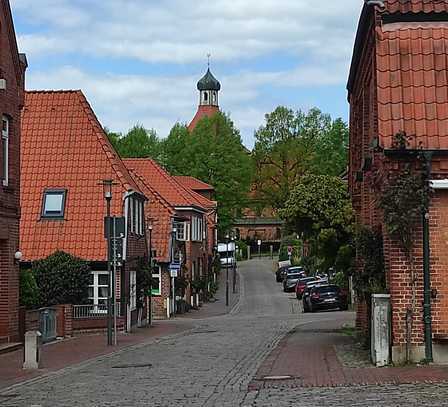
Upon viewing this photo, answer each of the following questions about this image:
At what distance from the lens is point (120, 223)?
95.3ft

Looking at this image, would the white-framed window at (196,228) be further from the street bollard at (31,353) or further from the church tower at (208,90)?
the church tower at (208,90)

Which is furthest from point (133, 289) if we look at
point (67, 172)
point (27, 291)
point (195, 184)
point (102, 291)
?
point (195, 184)

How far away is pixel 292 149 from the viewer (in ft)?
322

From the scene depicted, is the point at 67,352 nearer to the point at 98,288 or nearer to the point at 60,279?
the point at 60,279

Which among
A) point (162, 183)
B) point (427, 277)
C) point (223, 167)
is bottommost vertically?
point (427, 277)

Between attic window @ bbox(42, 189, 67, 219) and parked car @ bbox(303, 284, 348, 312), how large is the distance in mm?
17776

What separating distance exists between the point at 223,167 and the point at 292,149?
8.10 meters

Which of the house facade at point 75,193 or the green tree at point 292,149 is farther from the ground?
the green tree at point 292,149

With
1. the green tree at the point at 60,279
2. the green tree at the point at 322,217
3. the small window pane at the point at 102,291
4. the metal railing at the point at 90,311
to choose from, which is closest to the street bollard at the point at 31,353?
the green tree at the point at 322,217

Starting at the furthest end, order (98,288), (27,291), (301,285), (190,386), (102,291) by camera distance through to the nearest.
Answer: (301,285) → (102,291) → (98,288) → (27,291) → (190,386)

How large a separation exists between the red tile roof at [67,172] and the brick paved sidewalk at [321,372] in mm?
13742

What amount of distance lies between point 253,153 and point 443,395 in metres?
86.9

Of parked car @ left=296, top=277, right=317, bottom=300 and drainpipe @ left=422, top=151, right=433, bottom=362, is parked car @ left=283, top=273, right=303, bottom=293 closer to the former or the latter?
parked car @ left=296, top=277, right=317, bottom=300

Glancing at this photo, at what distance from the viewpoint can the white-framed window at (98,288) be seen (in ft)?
120
